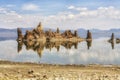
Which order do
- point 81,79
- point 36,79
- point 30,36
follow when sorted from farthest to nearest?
1. point 30,36
2. point 81,79
3. point 36,79

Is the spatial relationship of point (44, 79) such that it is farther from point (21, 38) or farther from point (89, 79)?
point (21, 38)

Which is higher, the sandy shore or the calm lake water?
the calm lake water

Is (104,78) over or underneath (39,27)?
underneath

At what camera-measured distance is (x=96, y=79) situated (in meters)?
29.9

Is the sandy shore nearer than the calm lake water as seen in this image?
Yes

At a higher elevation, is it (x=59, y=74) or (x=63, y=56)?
(x=63, y=56)

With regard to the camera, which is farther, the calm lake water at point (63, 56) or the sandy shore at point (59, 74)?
the calm lake water at point (63, 56)

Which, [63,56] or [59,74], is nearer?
[59,74]

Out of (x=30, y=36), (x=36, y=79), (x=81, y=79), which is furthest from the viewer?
(x=30, y=36)

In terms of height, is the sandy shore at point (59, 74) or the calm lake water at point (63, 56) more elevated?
the calm lake water at point (63, 56)

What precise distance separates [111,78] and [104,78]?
1.92 feet

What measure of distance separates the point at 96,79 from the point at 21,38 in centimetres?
17153

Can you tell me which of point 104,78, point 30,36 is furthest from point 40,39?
point 104,78

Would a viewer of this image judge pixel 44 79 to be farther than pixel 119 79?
No
